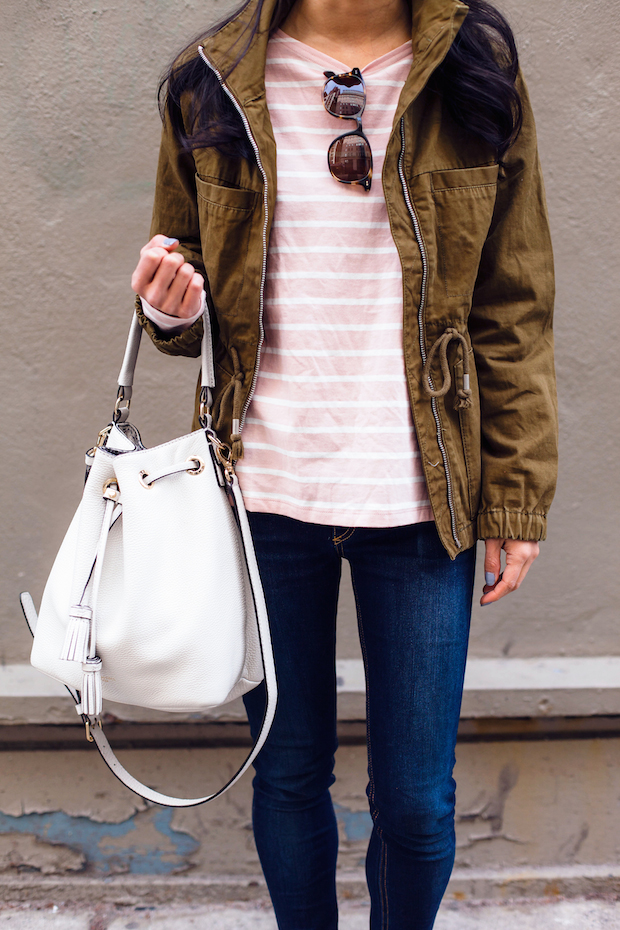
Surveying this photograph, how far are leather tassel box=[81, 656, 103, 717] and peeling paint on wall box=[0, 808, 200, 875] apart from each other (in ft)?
3.28

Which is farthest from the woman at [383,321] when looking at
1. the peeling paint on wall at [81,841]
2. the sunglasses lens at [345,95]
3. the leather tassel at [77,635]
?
the peeling paint on wall at [81,841]

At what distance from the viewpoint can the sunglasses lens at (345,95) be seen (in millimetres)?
1010

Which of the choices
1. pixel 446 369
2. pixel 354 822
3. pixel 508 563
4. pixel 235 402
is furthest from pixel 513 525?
pixel 354 822

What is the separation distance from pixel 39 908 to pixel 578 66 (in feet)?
8.05

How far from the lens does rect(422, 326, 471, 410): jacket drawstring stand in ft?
3.36

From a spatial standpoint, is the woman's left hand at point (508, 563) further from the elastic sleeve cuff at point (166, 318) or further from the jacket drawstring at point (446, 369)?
the elastic sleeve cuff at point (166, 318)

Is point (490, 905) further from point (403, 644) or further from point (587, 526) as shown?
point (403, 644)

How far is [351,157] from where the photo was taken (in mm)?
1007

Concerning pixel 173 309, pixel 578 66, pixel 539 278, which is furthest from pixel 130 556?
pixel 578 66

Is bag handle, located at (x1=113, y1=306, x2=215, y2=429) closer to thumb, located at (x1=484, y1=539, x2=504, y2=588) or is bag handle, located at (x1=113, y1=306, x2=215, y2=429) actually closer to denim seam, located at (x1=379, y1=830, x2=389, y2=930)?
thumb, located at (x1=484, y1=539, x2=504, y2=588)

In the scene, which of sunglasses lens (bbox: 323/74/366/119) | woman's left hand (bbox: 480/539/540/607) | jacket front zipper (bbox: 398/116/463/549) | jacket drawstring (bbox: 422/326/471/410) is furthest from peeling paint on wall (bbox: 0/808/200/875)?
sunglasses lens (bbox: 323/74/366/119)

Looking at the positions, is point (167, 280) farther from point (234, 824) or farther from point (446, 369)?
point (234, 824)

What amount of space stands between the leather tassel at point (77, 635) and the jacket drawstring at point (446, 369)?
588mm

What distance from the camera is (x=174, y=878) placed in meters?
1.82
